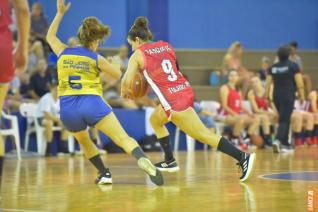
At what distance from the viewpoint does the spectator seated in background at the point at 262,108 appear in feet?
58.5

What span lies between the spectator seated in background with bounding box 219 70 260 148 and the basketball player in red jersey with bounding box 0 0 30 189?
12.4m

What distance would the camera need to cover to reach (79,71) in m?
7.70

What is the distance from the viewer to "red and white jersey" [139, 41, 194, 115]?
26.6 feet

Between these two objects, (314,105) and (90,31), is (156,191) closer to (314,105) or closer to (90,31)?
(90,31)

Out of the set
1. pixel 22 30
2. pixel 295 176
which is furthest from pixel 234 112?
pixel 22 30

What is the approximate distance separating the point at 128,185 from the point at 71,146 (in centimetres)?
758

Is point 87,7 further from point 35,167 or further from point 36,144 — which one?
point 35,167

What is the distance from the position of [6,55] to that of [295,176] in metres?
4.60

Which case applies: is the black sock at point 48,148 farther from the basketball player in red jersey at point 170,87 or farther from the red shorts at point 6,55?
the red shorts at point 6,55

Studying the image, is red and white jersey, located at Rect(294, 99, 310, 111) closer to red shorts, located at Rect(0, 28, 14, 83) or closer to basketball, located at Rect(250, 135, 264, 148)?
basketball, located at Rect(250, 135, 264, 148)

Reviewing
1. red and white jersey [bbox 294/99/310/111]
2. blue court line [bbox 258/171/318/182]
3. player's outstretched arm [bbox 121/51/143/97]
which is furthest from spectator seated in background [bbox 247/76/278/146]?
player's outstretched arm [bbox 121/51/143/97]

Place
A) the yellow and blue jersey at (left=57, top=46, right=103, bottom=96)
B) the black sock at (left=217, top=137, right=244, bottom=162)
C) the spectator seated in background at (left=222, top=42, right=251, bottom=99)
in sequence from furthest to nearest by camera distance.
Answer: the spectator seated in background at (left=222, top=42, right=251, bottom=99) < the black sock at (left=217, top=137, right=244, bottom=162) < the yellow and blue jersey at (left=57, top=46, right=103, bottom=96)

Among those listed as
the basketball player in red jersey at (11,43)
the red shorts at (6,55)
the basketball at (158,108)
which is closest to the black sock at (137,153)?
the basketball at (158,108)

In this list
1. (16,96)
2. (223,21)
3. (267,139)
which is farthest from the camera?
(223,21)
